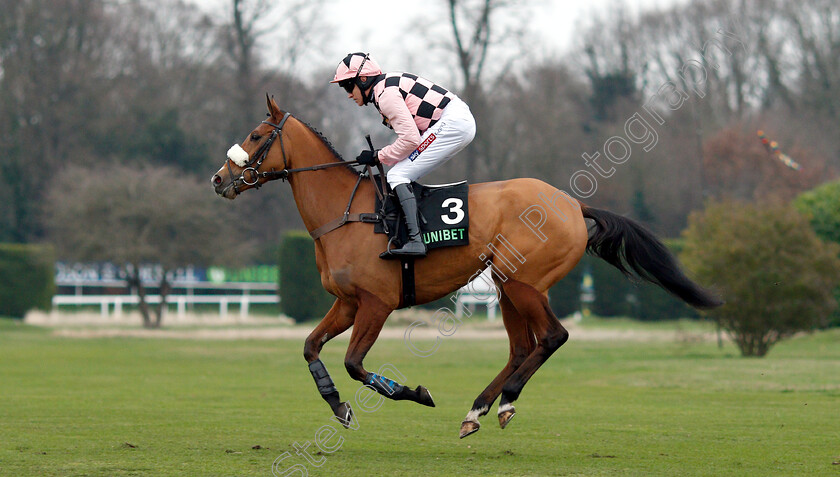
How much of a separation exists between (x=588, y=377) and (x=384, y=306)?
837 cm

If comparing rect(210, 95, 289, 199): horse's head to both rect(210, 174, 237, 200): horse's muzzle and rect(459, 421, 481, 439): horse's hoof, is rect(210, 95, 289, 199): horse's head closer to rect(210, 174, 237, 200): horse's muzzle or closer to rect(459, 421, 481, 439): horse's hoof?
rect(210, 174, 237, 200): horse's muzzle

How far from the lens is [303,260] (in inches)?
1162

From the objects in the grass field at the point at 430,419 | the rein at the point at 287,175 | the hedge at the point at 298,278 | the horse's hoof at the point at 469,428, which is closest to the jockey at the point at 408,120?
the rein at the point at 287,175

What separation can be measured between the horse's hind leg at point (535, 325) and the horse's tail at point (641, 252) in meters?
0.82

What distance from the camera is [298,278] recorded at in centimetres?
2964

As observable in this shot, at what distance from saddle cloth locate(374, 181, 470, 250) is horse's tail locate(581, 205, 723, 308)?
1183mm

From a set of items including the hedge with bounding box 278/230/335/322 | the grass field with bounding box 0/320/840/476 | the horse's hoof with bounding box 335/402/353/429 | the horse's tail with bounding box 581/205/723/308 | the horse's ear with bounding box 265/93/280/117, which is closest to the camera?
the grass field with bounding box 0/320/840/476

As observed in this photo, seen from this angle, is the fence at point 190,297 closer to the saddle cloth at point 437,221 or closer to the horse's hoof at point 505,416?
the saddle cloth at point 437,221

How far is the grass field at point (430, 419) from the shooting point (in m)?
6.38

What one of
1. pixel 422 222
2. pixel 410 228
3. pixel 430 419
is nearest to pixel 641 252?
pixel 422 222

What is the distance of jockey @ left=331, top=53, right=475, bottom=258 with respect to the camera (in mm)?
7273

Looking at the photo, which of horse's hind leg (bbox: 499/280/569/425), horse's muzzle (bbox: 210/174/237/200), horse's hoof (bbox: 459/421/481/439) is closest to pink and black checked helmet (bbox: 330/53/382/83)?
horse's muzzle (bbox: 210/174/237/200)

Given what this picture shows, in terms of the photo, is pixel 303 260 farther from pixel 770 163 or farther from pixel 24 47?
pixel 770 163

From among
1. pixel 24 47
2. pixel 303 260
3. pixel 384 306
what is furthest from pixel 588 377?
pixel 24 47
